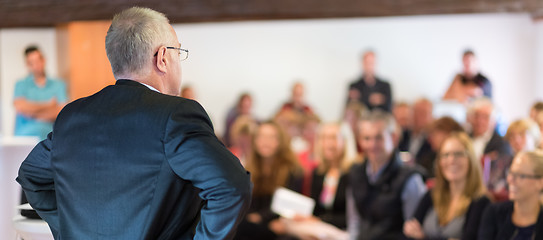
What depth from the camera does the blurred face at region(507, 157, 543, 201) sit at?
2.94 meters

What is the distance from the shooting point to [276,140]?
4504 mm

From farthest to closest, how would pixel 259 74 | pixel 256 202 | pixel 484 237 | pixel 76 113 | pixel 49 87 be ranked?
pixel 259 74, pixel 49 87, pixel 256 202, pixel 484 237, pixel 76 113

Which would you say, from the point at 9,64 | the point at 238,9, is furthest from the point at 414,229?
the point at 9,64

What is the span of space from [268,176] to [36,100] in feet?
6.06

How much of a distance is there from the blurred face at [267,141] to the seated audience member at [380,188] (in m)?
0.63

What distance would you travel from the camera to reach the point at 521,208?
9.69 feet

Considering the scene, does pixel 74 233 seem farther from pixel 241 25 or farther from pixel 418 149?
pixel 241 25

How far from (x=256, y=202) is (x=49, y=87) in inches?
71.7

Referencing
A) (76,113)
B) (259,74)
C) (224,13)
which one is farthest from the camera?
(259,74)

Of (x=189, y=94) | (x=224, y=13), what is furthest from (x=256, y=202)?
(x=189, y=94)

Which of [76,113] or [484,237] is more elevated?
[76,113]

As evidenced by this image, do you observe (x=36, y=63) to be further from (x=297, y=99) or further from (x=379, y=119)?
(x=297, y=99)

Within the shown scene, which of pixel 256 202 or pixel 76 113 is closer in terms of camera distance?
pixel 76 113

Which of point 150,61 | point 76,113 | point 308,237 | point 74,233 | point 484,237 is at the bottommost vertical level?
point 308,237
